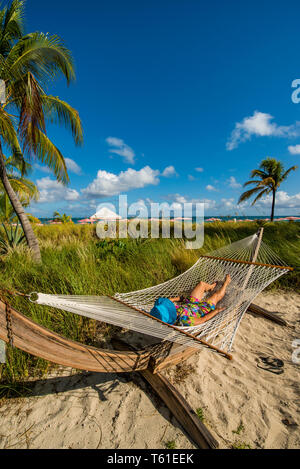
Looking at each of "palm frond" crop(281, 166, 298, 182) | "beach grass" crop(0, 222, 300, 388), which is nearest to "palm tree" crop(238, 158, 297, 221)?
"palm frond" crop(281, 166, 298, 182)

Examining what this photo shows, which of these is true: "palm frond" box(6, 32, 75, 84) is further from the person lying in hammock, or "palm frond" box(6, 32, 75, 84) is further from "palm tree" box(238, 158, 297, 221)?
"palm tree" box(238, 158, 297, 221)

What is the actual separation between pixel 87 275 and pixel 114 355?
1.49 meters

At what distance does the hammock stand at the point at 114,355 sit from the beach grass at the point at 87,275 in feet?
2.19

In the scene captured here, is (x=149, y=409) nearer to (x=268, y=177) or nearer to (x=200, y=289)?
(x=200, y=289)

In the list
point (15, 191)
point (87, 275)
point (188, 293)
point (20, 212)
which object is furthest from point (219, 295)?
point (15, 191)

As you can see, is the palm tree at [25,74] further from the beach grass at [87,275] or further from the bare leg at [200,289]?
the bare leg at [200,289]

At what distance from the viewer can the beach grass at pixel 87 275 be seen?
1.71 m

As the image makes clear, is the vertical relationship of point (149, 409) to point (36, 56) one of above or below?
below

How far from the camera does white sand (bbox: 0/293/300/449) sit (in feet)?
3.58

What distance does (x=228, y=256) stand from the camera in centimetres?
288

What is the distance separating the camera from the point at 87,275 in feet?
7.97
